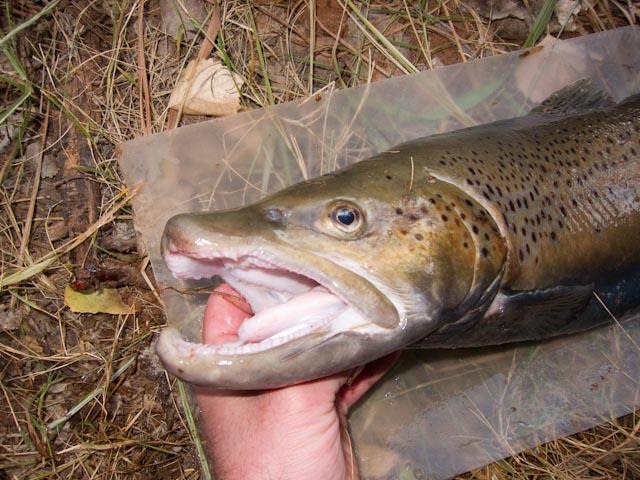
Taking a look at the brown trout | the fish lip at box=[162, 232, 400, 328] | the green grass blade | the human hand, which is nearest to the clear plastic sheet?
the green grass blade

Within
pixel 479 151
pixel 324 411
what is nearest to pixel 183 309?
pixel 324 411

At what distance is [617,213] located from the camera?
238cm

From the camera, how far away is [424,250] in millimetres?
1945

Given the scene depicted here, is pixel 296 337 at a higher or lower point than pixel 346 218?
lower

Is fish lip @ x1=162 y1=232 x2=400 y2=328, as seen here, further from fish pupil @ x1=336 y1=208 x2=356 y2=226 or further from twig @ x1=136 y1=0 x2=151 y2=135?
twig @ x1=136 y1=0 x2=151 y2=135

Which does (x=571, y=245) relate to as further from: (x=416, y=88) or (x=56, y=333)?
(x=56, y=333)

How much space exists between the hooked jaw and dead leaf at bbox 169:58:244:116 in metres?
1.34

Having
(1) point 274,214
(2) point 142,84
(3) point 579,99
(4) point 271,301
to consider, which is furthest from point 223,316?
(3) point 579,99

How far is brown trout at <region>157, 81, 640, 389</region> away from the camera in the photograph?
189 cm

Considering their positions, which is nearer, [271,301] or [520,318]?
[271,301]

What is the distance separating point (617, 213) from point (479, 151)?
0.61m

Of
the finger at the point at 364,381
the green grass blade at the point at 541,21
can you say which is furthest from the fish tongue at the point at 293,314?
the green grass blade at the point at 541,21

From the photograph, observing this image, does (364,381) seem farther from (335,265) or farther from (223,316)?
(335,265)

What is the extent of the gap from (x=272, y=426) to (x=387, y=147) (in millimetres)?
1535
